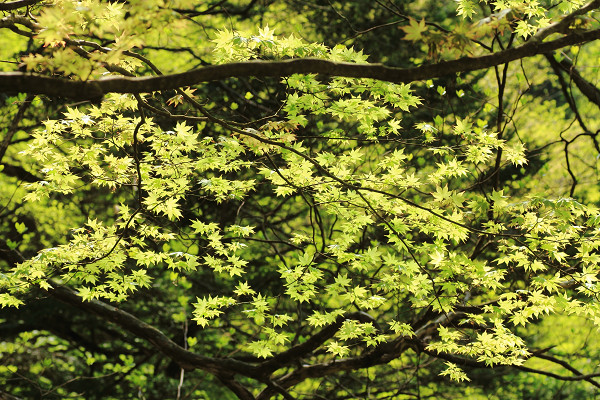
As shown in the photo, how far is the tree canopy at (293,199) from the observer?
2988 millimetres

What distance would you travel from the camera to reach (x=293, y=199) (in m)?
7.69

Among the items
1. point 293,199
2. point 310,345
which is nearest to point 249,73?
point 310,345

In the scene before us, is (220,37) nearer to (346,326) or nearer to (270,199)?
(346,326)

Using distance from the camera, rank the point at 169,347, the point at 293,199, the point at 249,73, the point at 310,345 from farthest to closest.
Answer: the point at 293,199 < the point at 169,347 < the point at 310,345 < the point at 249,73

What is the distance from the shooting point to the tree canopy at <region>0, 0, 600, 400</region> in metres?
2.99

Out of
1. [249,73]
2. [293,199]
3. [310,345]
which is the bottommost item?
[249,73]

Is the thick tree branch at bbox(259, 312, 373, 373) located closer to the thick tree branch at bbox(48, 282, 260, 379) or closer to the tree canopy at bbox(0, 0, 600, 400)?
the tree canopy at bbox(0, 0, 600, 400)

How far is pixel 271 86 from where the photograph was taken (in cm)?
738

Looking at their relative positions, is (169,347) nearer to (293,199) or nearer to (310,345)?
(310,345)

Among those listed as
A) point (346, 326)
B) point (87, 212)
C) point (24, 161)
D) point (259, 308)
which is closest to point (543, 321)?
point (346, 326)

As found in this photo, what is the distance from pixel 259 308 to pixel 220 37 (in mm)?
2000

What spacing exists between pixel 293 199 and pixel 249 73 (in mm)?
5436

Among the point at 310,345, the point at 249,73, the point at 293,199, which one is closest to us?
the point at 249,73

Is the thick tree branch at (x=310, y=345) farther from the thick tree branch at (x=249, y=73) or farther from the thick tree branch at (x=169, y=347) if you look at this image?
the thick tree branch at (x=249, y=73)
